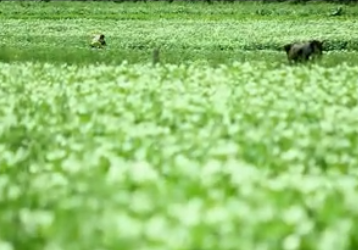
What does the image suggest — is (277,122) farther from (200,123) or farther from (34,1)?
(34,1)

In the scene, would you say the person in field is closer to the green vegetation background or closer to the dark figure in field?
the green vegetation background

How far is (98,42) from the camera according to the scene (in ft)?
133

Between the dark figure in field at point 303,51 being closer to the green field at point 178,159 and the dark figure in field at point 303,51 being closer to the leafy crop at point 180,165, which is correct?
the green field at point 178,159

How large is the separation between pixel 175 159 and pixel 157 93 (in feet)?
17.9

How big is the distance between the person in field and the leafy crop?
77.9 ft

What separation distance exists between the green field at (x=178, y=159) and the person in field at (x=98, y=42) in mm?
19077

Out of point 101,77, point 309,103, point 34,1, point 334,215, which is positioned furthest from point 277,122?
point 34,1

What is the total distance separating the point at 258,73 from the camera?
17.7 metres

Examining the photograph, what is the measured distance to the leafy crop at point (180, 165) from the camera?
6277 millimetres

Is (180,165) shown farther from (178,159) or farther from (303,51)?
(303,51)

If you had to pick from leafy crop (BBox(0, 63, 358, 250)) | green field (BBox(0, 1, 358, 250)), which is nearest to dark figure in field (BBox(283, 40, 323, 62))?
green field (BBox(0, 1, 358, 250))

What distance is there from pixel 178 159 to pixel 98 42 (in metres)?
32.1

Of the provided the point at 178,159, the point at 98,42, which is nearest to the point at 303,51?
the point at 98,42

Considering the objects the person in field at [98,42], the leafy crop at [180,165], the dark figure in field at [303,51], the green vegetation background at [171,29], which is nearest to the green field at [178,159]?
the leafy crop at [180,165]
